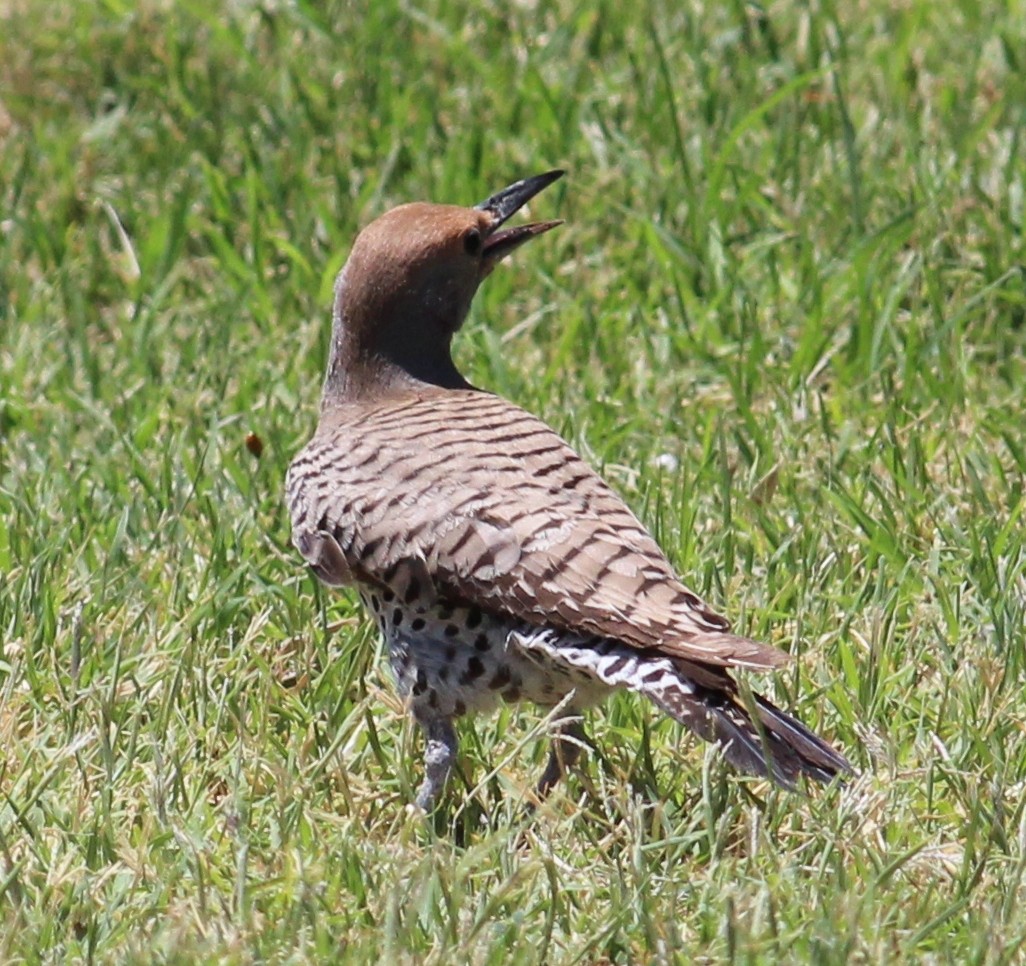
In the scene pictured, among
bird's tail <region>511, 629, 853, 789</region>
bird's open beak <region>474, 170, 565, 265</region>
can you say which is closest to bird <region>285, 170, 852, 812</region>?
bird's tail <region>511, 629, 853, 789</region>

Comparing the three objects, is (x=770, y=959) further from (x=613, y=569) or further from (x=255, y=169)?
(x=255, y=169)

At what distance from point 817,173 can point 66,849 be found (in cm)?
415

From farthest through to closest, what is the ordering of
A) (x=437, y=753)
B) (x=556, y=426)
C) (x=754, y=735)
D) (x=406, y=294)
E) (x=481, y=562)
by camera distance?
(x=556, y=426) < (x=406, y=294) < (x=437, y=753) < (x=481, y=562) < (x=754, y=735)

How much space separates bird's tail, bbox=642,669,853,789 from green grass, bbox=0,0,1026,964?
0.53 feet

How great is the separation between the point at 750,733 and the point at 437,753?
2.74 feet

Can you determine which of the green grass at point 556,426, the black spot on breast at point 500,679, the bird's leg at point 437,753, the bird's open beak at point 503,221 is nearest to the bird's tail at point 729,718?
the green grass at point 556,426

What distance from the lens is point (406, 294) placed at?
5.42 meters

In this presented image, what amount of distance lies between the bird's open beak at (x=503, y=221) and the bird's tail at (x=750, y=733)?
1709 millimetres

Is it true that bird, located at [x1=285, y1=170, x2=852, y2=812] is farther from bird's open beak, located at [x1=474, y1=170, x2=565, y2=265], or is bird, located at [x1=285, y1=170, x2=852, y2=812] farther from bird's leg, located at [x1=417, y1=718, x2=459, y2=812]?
bird's open beak, located at [x1=474, y1=170, x2=565, y2=265]

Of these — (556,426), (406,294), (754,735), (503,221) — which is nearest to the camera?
(754,735)

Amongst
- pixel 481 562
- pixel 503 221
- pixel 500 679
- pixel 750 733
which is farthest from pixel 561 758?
pixel 503 221

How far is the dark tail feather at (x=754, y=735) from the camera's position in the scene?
412cm

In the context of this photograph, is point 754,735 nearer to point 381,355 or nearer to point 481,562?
point 481,562

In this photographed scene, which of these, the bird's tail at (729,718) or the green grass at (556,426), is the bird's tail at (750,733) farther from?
the green grass at (556,426)
